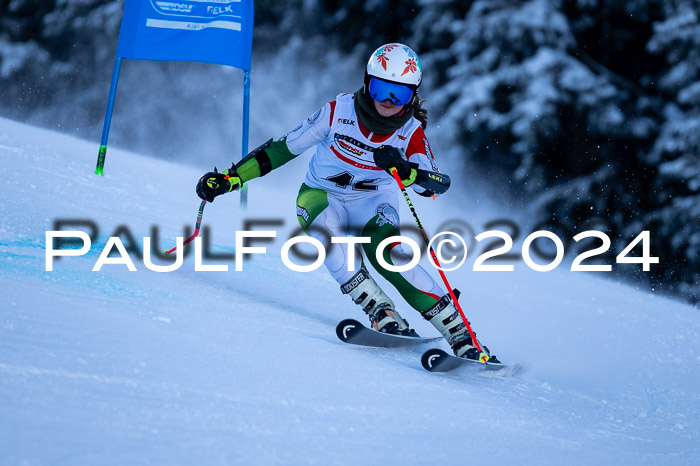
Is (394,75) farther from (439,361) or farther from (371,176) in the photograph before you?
(439,361)

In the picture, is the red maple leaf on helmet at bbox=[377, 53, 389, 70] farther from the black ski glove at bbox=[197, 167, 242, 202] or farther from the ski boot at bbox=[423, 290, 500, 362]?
the ski boot at bbox=[423, 290, 500, 362]

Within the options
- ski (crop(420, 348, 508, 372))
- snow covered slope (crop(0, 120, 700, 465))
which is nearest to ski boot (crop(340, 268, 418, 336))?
snow covered slope (crop(0, 120, 700, 465))

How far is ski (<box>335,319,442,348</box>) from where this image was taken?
122 inches

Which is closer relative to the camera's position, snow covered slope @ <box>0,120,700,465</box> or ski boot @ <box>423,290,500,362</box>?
snow covered slope @ <box>0,120,700,465</box>

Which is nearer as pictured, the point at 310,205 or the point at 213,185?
the point at 213,185

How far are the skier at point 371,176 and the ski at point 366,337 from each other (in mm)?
38

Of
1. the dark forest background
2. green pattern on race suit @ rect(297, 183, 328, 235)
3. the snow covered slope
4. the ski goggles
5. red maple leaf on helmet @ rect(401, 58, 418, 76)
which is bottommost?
the snow covered slope

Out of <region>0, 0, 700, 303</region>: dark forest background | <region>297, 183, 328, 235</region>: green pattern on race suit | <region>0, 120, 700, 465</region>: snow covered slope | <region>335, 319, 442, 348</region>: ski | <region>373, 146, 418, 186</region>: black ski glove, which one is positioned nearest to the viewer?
<region>0, 120, 700, 465</region>: snow covered slope

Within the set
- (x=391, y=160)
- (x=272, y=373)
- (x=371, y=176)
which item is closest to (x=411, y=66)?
(x=391, y=160)

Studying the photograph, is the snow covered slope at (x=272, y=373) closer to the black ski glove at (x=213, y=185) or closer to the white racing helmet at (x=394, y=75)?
the black ski glove at (x=213, y=185)

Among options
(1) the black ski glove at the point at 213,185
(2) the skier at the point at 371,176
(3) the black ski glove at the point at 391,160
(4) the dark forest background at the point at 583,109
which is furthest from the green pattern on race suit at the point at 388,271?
(4) the dark forest background at the point at 583,109

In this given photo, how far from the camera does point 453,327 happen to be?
332 cm

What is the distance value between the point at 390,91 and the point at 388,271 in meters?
0.75

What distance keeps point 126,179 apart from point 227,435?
14.6ft
